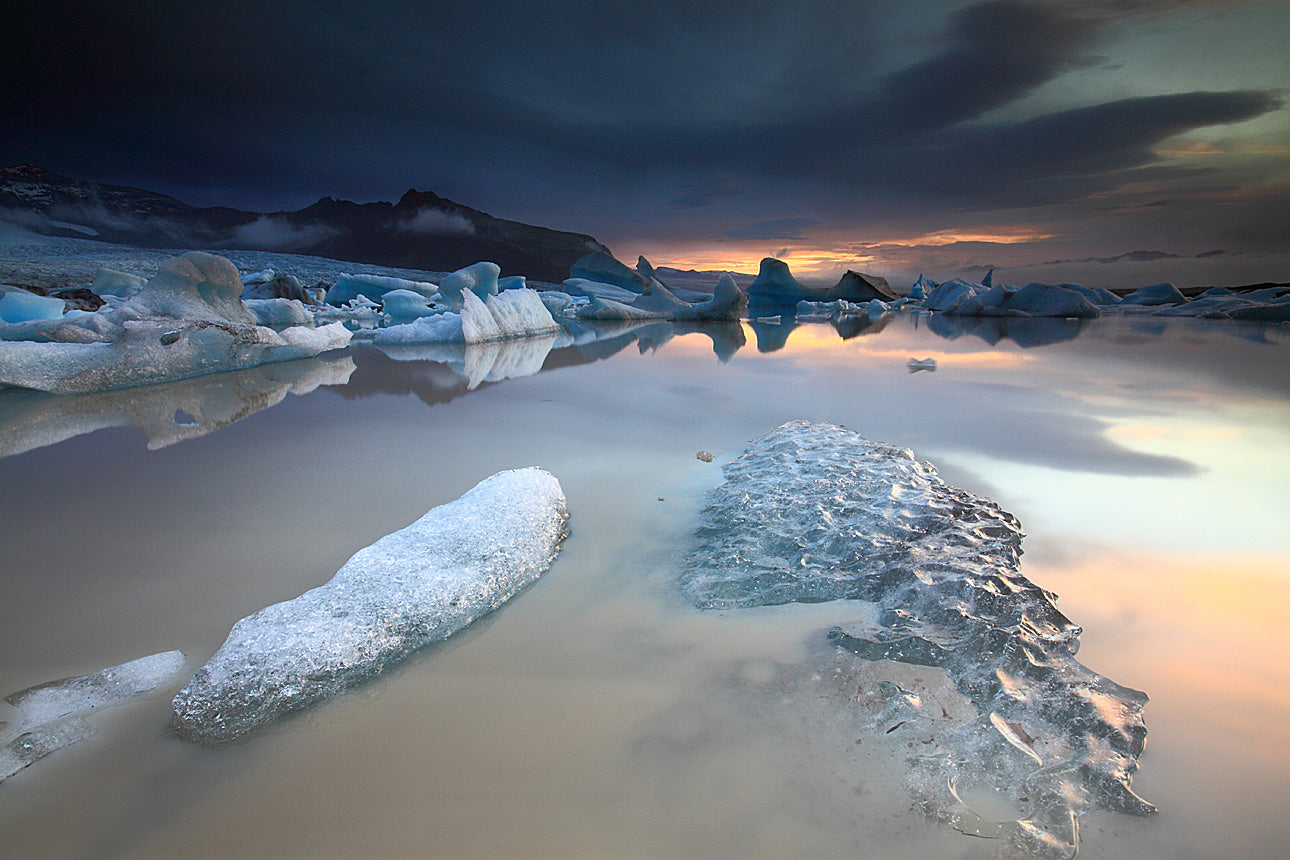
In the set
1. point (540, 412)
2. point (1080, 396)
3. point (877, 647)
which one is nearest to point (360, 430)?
point (540, 412)

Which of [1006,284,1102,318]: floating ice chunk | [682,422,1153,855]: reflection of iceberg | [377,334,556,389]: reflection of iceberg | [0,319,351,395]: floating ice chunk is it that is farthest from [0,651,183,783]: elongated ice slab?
[1006,284,1102,318]: floating ice chunk

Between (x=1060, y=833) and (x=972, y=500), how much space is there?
1274 millimetres

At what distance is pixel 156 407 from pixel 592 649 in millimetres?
4275

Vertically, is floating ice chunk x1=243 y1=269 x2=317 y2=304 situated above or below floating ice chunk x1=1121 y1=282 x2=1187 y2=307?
above

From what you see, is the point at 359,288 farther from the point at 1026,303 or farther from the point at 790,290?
the point at 1026,303

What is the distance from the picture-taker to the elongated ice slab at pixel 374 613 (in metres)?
1.05

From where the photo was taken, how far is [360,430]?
3.11 meters

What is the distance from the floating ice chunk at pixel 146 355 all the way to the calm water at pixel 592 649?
1.34 metres

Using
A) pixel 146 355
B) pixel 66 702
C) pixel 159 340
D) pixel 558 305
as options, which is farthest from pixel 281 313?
pixel 66 702

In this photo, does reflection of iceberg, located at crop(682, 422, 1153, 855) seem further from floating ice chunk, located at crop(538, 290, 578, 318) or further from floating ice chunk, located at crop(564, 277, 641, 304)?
floating ice chunk, located at crop(564, 277, 641, 304)

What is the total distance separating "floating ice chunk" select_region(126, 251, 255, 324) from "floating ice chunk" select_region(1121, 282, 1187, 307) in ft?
82.3

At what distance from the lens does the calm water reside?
82 centimetres

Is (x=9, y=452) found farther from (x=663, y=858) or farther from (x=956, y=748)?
(x=956, y=748)

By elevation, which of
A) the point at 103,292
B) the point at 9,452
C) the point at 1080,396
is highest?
the point at 103,292
